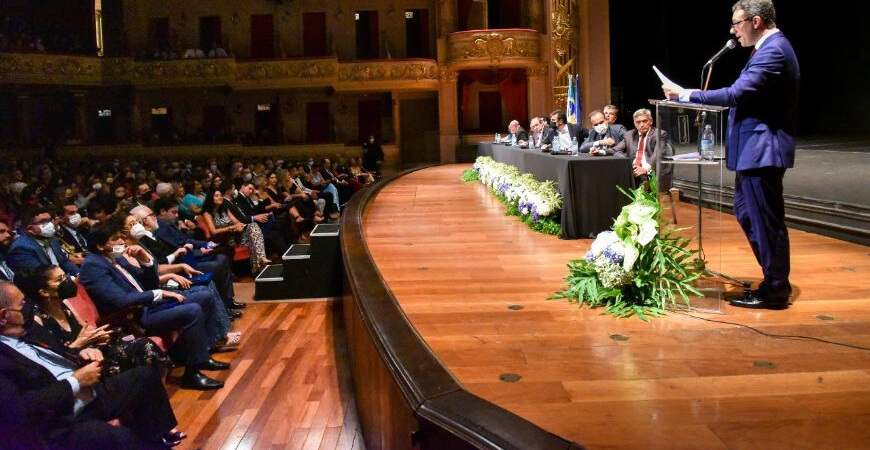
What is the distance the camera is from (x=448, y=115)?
70.3ft

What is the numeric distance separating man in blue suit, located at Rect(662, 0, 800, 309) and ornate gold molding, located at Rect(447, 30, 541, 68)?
16.8m

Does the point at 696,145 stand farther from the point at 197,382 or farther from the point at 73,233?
the point at 73,233

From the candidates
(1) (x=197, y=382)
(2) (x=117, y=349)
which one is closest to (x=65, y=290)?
(2) (x=117, y=349)

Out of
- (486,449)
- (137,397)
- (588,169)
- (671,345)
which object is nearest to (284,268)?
(588,169)

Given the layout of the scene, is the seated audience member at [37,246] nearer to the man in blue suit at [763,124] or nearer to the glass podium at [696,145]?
the glass podium at [696,145]

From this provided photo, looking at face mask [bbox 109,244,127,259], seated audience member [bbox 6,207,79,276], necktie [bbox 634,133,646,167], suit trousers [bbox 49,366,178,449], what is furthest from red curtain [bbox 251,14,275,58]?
suit trousers [bbox 49,366,178,449]

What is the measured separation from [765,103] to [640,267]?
964mm

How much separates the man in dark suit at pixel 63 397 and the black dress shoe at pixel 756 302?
2.88m

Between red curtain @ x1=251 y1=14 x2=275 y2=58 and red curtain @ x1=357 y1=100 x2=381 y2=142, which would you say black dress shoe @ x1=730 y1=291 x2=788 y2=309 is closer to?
red curtain @ x1=357 y1=100 x2=381 y2=142

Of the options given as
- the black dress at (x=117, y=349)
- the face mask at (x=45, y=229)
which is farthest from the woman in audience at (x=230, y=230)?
the black dress at (x=117, y=349)

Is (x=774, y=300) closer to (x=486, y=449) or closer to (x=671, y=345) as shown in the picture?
(x=671, y=345)

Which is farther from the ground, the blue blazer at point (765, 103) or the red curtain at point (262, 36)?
the red curtain at point (262, 36)

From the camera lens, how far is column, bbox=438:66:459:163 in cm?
2134

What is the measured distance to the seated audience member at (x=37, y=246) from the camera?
466cm
